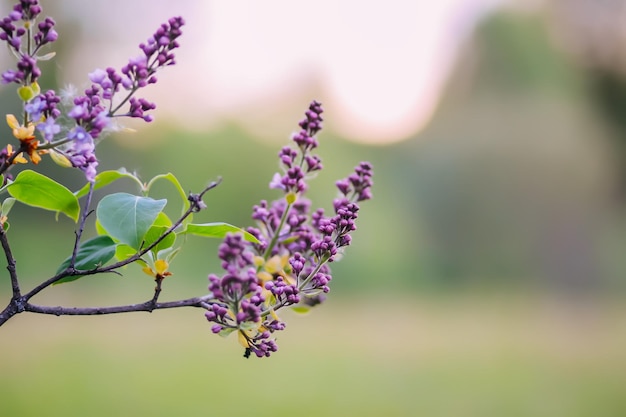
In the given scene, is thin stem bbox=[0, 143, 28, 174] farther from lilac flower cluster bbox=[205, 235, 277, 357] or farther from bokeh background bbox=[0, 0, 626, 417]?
bokeh background bbox=[0, 0, 626, 417]

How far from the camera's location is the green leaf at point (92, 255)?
1.05 ft

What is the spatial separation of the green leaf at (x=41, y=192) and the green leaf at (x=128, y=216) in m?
0.03

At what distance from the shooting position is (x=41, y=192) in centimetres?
Result: 30

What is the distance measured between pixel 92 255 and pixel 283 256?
0.33ft

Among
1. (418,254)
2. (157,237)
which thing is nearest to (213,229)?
(157,237)

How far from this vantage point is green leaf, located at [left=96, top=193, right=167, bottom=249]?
270 mm

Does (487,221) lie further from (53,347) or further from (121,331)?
(53,347)

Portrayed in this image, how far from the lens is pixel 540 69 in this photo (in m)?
3.38

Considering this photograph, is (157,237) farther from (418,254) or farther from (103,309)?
(418,254)

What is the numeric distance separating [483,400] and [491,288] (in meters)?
0.89

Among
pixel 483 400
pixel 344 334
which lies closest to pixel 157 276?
pixel 483 400

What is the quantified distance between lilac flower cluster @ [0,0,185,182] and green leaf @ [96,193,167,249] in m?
0.02

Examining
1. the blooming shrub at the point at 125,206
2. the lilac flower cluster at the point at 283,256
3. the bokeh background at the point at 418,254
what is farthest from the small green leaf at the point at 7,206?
the bokeh background at the point at 418,254

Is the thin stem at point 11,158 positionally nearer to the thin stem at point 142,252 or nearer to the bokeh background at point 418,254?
the thin stem at point 142,252
